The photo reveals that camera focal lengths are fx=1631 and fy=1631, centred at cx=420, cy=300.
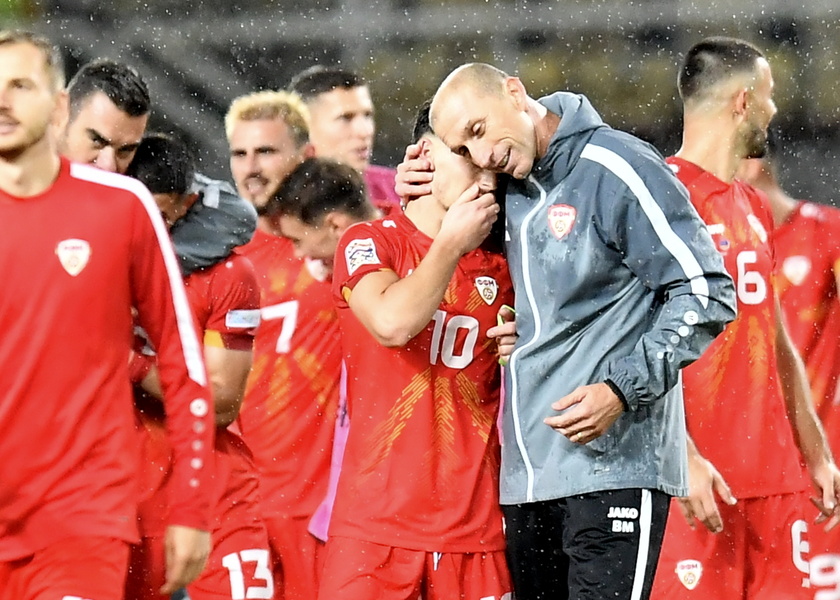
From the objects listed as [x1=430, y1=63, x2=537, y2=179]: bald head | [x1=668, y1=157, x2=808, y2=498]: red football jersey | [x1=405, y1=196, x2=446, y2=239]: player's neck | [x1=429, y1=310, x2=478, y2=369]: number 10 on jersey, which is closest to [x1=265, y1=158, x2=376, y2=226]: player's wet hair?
[x1=668, y1=157, x2=808, y2=498]: red football jersey

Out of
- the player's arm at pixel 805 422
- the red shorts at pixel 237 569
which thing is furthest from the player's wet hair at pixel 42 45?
the player's arm at pixel 805 422

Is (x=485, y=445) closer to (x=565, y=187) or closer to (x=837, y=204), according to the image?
(x=565, y=187)

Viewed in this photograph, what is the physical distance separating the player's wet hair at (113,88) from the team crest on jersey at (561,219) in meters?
1.25

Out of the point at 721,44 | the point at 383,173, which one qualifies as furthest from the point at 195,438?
the point at 383,173

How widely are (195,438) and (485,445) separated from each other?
1.81 feet

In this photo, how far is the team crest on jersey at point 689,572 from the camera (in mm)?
3666

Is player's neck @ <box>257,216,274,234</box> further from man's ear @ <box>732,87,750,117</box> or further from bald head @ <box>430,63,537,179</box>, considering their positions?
bald head @ <box>430,63,537,179</box>

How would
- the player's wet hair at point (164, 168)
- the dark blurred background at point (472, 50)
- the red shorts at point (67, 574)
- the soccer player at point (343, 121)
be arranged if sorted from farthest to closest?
the dark blurred background at point (472, 50) → the soccer player at point (343, 121) → the player's wet hair at point (164, 168) → the red shorts at point (67, 574)

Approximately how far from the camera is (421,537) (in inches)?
112

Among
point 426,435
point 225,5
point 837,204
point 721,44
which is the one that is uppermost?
point 225,5

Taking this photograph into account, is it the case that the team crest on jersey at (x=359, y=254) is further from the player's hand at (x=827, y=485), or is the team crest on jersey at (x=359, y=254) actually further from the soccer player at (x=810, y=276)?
the soccer player at (x=810, y=276)

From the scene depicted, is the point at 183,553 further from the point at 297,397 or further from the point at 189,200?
the point at 297,397

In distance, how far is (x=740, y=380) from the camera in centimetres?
374

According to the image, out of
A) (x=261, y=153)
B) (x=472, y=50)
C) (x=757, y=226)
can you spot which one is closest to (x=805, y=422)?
(x=757, y=226)
